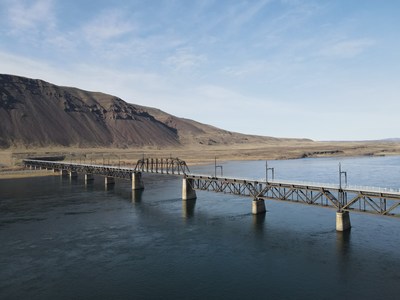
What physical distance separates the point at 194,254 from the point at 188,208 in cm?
2997

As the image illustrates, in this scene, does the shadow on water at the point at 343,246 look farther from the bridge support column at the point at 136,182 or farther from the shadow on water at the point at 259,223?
the bridge support column at the point at 136,182

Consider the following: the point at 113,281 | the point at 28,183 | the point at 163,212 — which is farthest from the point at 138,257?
the point at 28,183

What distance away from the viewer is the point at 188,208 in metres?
75.8

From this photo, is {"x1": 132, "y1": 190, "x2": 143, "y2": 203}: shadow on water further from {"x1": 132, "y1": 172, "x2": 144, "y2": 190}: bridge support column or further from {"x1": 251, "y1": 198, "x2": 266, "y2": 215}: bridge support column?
{"x1": 251, "y1": 198, "x2": 266, "y2": 215}: bridge support column

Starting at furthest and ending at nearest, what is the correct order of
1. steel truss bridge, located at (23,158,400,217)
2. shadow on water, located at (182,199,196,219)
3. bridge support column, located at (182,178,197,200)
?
bridge support column, located at (182,178,197,200)
shadow on water, located at (182,199,196,219)
steel truss bridge, located at (23,158,400,217)

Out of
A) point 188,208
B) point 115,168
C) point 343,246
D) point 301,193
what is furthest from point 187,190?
point 343,246

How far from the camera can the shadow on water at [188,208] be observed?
6900 cm

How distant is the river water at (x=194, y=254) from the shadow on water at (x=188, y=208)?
2.09 feet

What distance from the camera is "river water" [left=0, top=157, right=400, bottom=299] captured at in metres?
36.0

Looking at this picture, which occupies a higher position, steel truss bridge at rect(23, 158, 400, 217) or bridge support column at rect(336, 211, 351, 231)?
steel truss bridge at rect(23, 158, 400, 217)

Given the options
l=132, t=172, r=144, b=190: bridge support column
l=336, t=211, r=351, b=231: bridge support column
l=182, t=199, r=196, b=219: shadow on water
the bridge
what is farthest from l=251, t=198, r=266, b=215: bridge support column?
l=132, t=172, r=144, b=190: bridge support column

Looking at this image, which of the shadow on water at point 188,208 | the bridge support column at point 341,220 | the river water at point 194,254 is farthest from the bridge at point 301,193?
the river water at point 194,254

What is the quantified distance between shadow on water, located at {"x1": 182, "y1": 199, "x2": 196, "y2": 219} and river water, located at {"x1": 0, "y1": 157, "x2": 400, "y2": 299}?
64 cm

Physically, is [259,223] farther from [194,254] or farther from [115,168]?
[115,168]
